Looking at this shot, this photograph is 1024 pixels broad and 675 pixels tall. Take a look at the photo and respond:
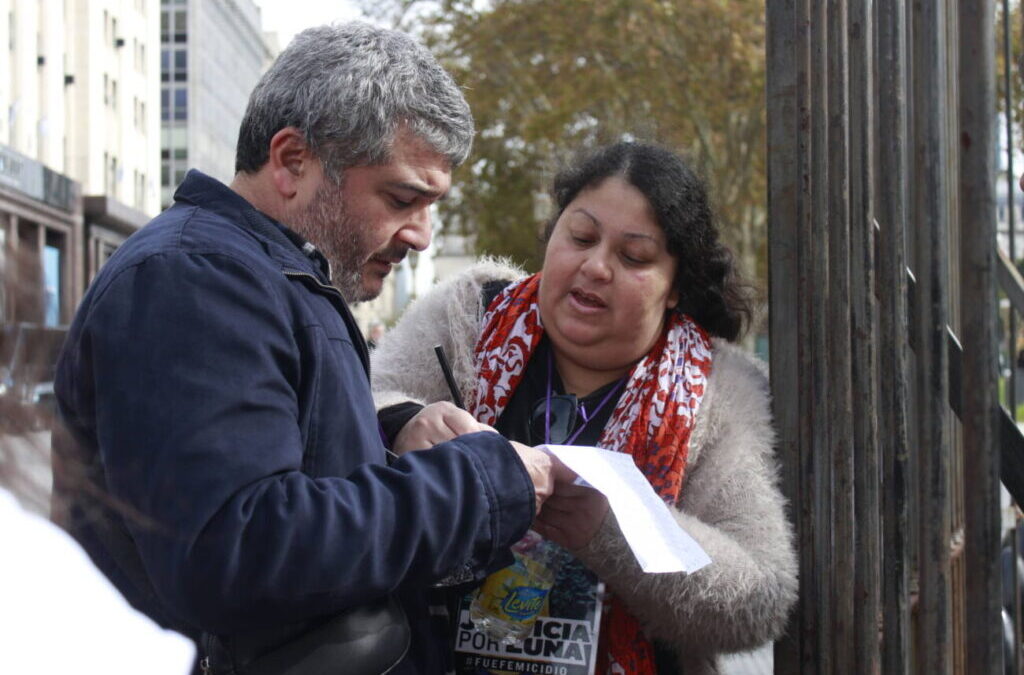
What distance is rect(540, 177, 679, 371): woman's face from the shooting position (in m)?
2.31

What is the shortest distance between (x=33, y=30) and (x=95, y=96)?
3346 mm

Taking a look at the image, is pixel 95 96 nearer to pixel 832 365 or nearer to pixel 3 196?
pixel 832 365

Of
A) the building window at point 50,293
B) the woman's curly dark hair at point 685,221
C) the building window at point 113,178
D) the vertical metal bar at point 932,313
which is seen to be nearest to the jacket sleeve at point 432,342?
the woman's curly dark hair at point 685,221

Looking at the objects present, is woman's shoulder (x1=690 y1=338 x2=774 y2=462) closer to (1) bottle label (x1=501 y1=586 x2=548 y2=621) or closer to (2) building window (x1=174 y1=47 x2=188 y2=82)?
(1) bottle label (x1=501 y1=586 x2=548 y2=621)

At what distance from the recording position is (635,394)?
226 cm

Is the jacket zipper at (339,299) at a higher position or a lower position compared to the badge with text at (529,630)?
higher

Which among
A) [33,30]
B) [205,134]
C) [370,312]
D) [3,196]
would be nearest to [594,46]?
[205,134]

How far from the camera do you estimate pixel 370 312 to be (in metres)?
71.3

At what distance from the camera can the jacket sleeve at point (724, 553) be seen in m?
1.97

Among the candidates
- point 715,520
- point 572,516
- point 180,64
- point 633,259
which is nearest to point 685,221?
point 633,259

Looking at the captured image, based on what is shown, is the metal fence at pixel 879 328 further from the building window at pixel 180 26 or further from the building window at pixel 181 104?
the building window at pixel 181 104

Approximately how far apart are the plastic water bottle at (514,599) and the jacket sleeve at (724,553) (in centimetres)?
11

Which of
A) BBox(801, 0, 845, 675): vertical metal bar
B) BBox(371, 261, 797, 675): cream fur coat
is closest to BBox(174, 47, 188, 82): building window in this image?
BBox(371, 261, 797, 675): cream fur coat

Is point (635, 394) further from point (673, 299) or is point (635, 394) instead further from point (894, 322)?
point (894, 322)
